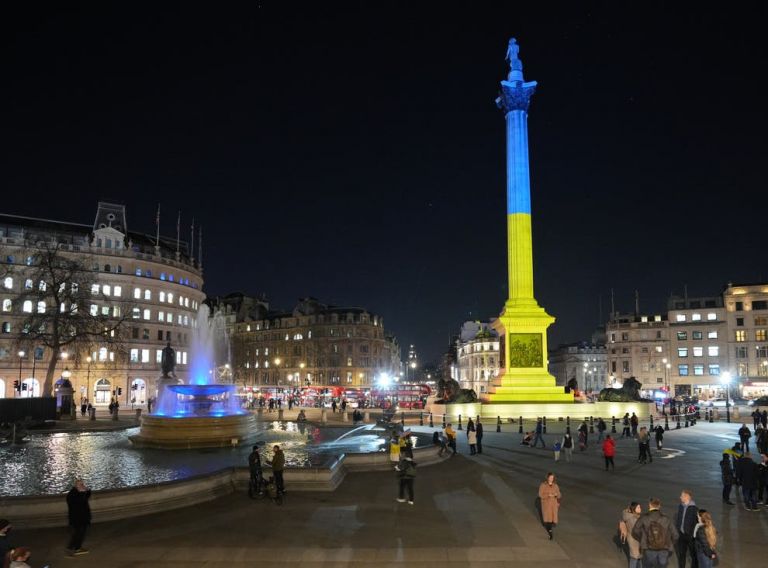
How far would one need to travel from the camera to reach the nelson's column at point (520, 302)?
47.6 m

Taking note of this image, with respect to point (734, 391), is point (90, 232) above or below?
above

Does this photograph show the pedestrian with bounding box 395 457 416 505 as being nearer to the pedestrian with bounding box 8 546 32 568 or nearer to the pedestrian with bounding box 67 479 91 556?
the pedestrian with bounding box 67 479 91 556

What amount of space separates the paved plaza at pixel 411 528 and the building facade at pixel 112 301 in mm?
61172

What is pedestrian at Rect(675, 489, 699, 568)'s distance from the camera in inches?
426

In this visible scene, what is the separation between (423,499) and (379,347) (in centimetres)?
12069

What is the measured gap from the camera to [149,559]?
11867 millimetres

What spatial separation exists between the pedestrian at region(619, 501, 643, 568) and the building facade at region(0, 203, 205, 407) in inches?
2722

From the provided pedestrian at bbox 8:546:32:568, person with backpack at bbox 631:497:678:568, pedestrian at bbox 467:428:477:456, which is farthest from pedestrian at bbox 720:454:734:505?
pedestrian at bbox 8:546:32:568

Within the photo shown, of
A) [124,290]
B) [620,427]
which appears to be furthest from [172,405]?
[124,290]

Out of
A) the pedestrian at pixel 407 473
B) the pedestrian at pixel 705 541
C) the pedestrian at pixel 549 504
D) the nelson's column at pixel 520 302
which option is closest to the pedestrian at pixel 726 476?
the pedestrian at pixel 549 504

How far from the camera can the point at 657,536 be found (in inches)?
387

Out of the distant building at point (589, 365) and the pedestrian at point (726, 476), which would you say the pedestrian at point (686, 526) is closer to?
the pedestrian at point (726, 476)

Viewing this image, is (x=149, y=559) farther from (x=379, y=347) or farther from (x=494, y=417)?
(x=379, y=347)

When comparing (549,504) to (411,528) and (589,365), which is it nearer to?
(411,528)
